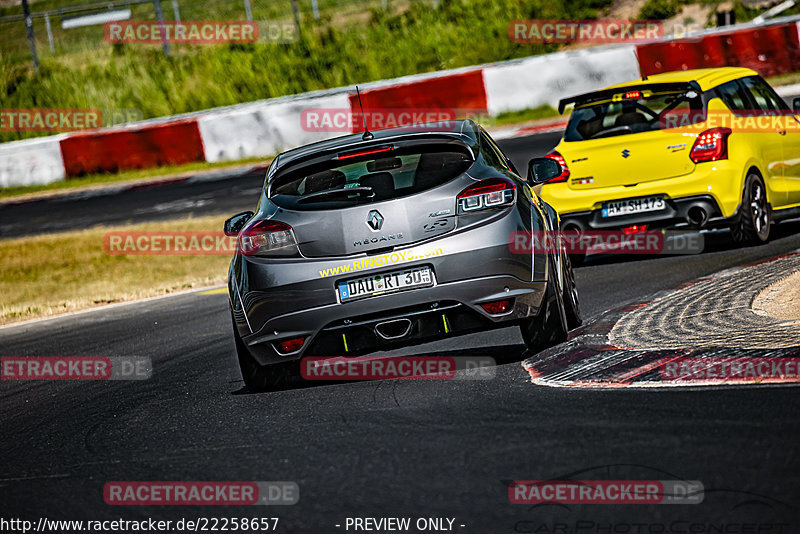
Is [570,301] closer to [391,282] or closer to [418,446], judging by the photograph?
[391,282]

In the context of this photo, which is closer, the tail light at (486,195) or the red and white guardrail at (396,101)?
the tail light at (486,195)

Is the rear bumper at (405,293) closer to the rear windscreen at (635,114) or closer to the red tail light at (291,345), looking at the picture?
the red tail light at (291,345)

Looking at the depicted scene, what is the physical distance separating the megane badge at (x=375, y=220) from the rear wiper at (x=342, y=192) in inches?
5.2

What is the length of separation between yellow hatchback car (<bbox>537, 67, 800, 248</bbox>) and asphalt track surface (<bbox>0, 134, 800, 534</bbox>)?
95.4 inches

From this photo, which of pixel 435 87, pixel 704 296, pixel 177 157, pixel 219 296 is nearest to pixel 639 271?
pixel 704 296

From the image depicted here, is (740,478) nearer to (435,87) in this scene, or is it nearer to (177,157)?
(435,87)

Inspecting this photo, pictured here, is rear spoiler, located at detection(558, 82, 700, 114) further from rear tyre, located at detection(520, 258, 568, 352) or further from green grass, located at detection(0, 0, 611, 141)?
green grass, located at detection(0, 0, 611, 141)

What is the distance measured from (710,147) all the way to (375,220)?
4.79 metres

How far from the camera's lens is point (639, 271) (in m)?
10.2

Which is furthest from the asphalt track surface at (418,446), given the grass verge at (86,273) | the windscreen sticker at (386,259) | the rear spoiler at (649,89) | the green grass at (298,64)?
the green grass at (298,64)

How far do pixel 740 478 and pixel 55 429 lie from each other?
13.5 feet

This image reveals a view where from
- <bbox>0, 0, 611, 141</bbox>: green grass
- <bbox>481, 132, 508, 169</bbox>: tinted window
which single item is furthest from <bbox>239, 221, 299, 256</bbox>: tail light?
<bbox>0, 0, 611, 141</bbox>: green grass

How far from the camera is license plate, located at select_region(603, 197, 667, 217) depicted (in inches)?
407

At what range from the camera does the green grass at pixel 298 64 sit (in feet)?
104
